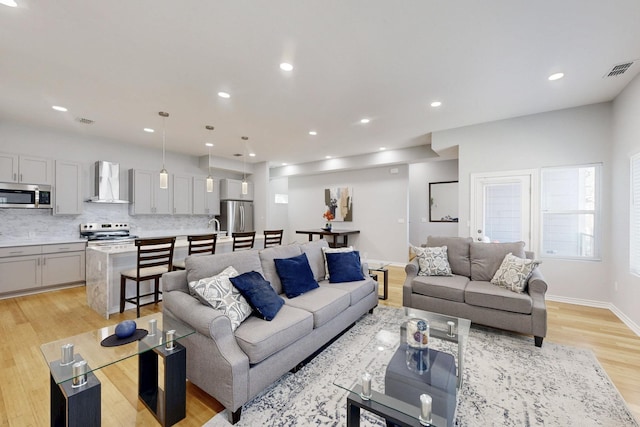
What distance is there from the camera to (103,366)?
1442mm

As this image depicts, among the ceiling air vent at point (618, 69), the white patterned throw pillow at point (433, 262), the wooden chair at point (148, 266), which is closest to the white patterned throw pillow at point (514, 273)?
the white patterned throw pillow at point (433, 262)

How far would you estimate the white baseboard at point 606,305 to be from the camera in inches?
126

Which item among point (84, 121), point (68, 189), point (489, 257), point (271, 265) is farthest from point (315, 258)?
point (68, 189)

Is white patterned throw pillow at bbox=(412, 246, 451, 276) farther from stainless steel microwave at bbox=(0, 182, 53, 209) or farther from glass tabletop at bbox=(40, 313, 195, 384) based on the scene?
stainless steel microwave at bbox=(0, 182, 53, 209)

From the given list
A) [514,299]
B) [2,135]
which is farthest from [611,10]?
[2,135]

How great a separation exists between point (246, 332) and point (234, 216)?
5661 millimetres

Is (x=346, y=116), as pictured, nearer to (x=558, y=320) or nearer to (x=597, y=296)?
(x=558, y=320)

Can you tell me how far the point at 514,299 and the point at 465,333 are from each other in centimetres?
105

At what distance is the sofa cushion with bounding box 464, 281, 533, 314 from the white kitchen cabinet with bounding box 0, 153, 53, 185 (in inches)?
264

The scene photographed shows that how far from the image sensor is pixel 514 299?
2.91m

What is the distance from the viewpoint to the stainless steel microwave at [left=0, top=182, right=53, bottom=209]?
4.36 m

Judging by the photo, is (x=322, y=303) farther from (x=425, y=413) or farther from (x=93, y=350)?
(x=93, y=350)

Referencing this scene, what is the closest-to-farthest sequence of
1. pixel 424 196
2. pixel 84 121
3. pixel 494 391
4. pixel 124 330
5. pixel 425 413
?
pixel 425 413, pixel 124 330, pixel 494 391, pixel 84 121, pixel 424 196

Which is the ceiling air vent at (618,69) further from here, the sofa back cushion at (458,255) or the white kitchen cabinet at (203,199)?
the white kitchen cabinet at (203,199)
